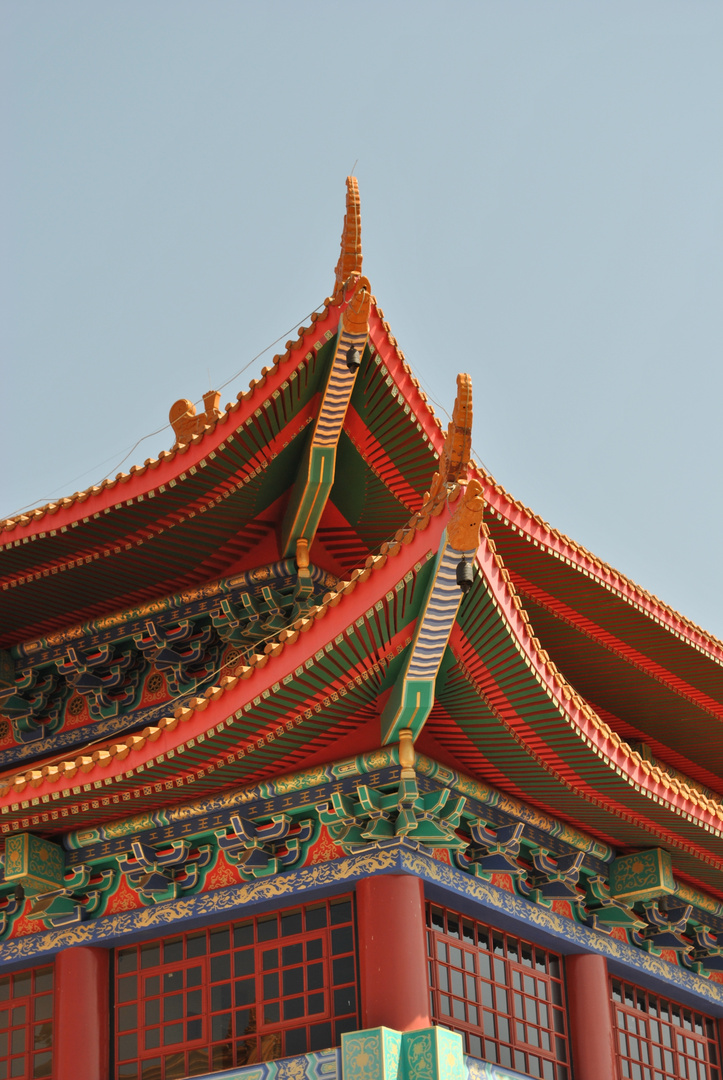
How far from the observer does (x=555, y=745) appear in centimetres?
1175

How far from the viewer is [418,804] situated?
37.2 ft

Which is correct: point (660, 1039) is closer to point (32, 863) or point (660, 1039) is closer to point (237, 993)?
point (237, 993)

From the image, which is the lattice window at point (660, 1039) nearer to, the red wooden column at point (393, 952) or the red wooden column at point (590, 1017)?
the red wooden column at point (590, 1017)

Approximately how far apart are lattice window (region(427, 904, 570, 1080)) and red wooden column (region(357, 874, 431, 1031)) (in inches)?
22.6

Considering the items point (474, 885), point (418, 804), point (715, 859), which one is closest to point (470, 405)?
point (418, 804)

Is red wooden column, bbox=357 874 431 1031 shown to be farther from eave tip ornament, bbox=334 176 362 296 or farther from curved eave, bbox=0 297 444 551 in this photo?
eave tip ornament, bbox=334 176 362 296

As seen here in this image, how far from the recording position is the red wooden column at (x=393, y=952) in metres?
10.7

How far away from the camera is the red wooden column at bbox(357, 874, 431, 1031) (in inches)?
423

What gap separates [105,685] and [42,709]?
0.90 metres

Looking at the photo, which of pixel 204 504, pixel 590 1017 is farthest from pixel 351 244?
pixel 590 1017

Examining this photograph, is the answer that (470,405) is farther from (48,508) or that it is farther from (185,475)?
(48,508)

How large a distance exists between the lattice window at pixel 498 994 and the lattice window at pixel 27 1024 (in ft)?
11.9

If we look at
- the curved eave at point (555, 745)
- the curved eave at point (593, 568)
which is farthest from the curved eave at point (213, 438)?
the curved eave at point (555, 745)

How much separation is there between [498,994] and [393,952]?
1.68 m
